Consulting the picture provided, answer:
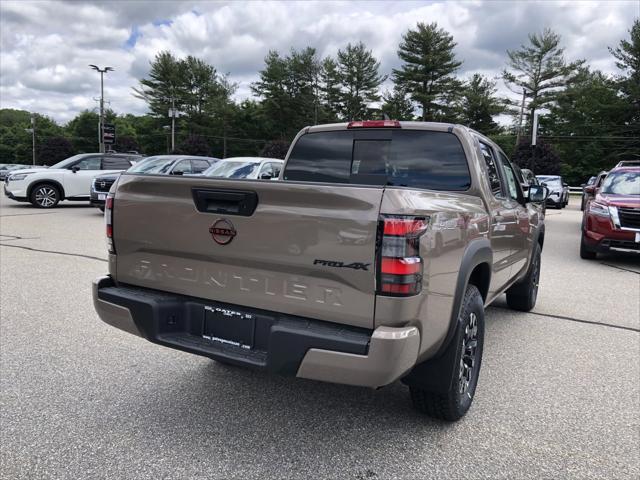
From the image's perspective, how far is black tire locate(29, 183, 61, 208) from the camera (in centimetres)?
1622

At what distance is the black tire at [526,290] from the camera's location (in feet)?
18.1

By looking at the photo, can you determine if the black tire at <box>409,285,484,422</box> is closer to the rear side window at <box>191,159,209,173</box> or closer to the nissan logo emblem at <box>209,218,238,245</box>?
the nissan logo emblem at <box>209,218,238,245</box>

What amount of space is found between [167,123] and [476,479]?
70981 mm

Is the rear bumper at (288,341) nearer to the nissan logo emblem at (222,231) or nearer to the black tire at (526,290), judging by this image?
the nissan logo emblem at (222,231)

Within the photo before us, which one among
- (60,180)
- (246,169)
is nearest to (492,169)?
(246,169)

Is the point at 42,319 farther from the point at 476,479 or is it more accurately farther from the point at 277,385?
the point at 476,479

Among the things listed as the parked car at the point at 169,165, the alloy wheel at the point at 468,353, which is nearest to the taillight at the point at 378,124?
the alloy wheel at the point at 468,353

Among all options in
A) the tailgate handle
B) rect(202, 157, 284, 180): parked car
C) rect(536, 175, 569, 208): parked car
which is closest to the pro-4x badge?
the tailgate handle

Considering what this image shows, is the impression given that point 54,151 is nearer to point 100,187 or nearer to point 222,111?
point 222,111

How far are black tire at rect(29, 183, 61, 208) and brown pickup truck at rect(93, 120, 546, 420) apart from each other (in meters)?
15.2

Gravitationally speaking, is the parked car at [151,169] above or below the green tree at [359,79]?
below

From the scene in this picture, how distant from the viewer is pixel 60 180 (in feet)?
53.4

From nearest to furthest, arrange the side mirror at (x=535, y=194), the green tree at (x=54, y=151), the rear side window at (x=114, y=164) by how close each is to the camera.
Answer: the side mirror at (x=535, y=194), the rear side window at (x=114, y=164), the green tree at (x=54, y=151)

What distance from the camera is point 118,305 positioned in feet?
9.77
